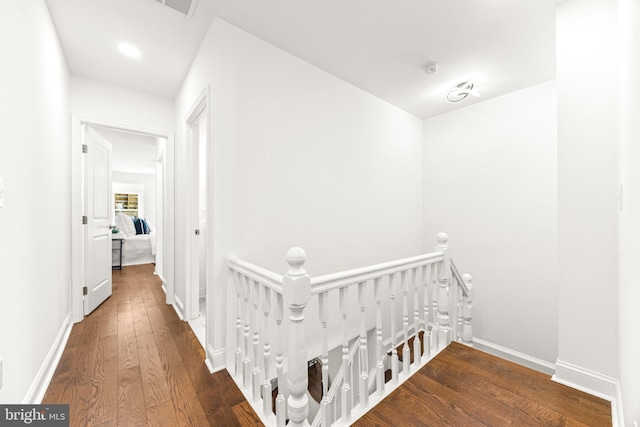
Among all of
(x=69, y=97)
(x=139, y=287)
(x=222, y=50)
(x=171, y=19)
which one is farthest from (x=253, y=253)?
(x=139, y=287)

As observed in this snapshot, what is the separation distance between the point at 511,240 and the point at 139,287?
5.04 metres

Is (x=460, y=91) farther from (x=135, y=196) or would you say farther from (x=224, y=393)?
(x=135, y=196)

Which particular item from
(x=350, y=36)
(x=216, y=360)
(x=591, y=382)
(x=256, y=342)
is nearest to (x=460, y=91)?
(x=350, y=36)

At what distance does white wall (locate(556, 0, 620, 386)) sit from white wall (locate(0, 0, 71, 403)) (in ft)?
10.0

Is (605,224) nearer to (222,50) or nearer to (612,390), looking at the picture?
(612,390)

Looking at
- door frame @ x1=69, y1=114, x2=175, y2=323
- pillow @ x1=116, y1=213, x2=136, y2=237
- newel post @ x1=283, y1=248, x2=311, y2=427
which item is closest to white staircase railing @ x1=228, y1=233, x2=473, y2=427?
newel post @ x1=283, y1=248, x2=311, y2=427

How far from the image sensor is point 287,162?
7.35ft

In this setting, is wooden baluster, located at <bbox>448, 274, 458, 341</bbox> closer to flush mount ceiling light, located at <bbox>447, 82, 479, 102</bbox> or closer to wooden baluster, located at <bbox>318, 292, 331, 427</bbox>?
wooden baluster, located at <bbox>318, 292, 331, 427</bbox>

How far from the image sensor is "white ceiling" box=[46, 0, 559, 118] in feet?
5.99

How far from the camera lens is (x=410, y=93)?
3.12 meters

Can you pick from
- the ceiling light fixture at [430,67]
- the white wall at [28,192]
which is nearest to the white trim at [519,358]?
the ceiling light fixture at [430,67]

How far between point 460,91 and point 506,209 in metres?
1.48

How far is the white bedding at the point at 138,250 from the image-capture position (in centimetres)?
530

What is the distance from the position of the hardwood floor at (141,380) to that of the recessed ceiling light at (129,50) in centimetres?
253
